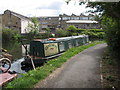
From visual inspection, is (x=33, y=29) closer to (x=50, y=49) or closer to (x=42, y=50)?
(x=50, y=49)

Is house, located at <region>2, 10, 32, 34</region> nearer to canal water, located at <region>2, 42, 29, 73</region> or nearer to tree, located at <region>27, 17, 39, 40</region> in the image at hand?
tree, located at <region>27, 17, 39, 40</region>

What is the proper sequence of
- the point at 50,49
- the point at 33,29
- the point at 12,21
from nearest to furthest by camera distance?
the point at 50,49 → the point at 12,21 → the point at 33,29

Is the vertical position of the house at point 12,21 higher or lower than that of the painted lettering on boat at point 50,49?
higher

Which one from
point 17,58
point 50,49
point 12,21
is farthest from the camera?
point 12,21

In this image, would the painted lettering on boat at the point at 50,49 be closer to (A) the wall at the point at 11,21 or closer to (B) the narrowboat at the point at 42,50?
(B) the narrowboat at the point at 42,50

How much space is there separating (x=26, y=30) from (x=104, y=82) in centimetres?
3830

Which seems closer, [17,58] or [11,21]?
[17,58]

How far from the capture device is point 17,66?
1130cm

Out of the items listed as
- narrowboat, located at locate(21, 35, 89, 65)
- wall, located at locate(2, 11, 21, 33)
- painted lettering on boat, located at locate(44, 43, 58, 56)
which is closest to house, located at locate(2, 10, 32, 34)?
wall, located at locate(2, 11, 21, 33)

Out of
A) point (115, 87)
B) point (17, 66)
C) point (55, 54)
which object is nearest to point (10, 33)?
point (17, 66)

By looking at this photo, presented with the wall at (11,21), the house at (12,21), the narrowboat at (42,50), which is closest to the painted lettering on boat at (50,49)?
the narrowboat at (42,50)

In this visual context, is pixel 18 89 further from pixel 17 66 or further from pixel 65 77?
pixel 17 66

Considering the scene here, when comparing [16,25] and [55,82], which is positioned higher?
→ [16,25]

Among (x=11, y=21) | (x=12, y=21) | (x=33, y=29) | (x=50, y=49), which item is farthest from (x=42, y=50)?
(x=11, y=21)
